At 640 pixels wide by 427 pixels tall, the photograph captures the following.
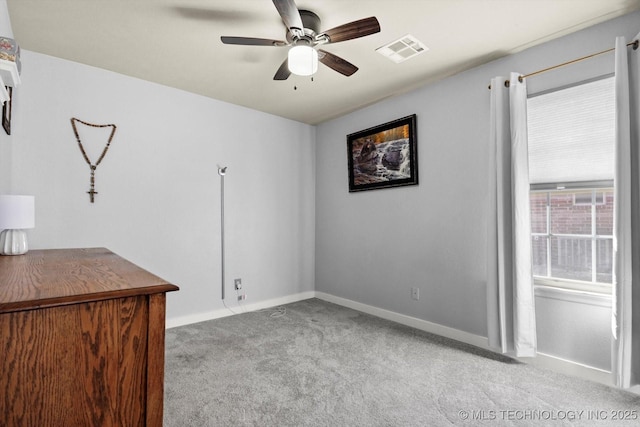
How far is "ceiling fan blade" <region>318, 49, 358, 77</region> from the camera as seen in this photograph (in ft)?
7.16

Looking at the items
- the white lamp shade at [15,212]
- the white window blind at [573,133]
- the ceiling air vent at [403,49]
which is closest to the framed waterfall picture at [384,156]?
the ceiling air vent at [403,49]

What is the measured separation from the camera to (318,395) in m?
1.96

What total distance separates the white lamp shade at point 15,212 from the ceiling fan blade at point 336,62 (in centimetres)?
191

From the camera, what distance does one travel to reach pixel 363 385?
6.79ft

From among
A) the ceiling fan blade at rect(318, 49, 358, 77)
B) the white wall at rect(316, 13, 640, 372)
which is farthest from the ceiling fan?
the white wall at rect(316, 13, 640, 372)

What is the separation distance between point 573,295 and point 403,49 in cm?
209

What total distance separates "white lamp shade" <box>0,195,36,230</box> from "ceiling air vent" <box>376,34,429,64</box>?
8.01 ft

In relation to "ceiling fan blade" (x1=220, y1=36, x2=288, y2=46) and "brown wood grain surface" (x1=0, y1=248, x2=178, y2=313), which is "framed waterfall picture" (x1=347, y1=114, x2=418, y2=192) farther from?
"brown wood grain surface" (x1=0, y1=248, x2=178, y2=313)

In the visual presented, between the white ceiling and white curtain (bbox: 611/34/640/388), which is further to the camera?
the white ceiling

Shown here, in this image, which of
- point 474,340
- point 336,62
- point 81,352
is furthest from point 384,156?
point 81,352

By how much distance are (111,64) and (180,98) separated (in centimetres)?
65

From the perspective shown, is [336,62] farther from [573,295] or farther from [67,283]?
[573,295]

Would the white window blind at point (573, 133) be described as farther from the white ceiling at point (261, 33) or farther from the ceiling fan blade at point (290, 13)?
the ceiling fan blade at point (290, 13)

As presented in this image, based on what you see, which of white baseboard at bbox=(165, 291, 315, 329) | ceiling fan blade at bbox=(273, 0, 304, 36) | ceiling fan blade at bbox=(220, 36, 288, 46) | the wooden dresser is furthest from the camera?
white baseboard at bbox=(165, 291, 315, 329)
